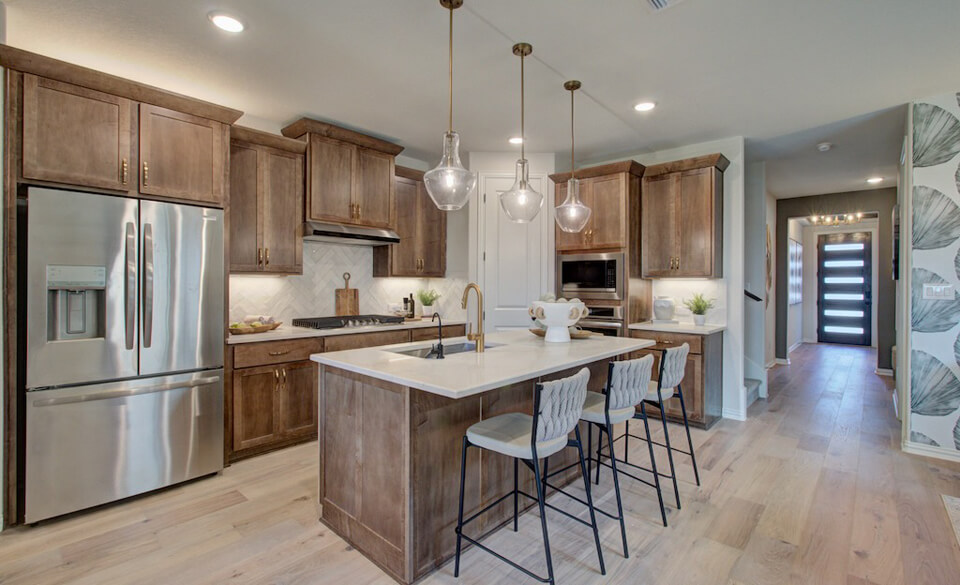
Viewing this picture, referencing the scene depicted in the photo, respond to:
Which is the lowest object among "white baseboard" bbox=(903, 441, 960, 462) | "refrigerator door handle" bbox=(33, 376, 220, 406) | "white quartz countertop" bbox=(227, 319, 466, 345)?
"white baseboard" bbox=(903, 441, 960, 462)

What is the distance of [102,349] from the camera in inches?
98.0

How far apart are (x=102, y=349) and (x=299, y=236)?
160cm

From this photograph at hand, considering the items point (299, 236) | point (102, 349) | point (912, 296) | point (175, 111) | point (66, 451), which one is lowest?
point (66, 451)

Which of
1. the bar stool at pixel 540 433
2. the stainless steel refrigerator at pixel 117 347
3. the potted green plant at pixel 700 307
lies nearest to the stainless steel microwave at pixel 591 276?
the potted green plant at pixel 700 307

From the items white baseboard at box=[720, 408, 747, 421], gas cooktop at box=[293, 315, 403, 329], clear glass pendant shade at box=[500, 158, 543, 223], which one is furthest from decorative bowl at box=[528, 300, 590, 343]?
white baseboard at box=[720, 408, 747, 421]

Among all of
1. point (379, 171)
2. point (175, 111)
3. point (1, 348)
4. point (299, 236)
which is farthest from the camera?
point (379, 171)

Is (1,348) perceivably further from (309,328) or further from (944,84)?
(944,84)

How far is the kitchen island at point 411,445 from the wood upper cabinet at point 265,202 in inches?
64.7

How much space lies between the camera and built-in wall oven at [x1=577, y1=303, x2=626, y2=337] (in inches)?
173

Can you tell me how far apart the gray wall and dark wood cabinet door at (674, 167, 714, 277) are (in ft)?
11.6

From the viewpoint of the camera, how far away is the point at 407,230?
4.77 metres

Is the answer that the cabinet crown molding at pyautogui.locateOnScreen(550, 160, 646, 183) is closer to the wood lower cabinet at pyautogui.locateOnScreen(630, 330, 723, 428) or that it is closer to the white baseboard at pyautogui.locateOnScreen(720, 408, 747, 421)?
the wood lower cabinet at pyautogui.locateOnScreen(630, 330, 723, 428)

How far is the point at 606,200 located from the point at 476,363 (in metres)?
3.02

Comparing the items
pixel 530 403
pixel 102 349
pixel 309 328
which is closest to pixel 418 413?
pixel 530 403
